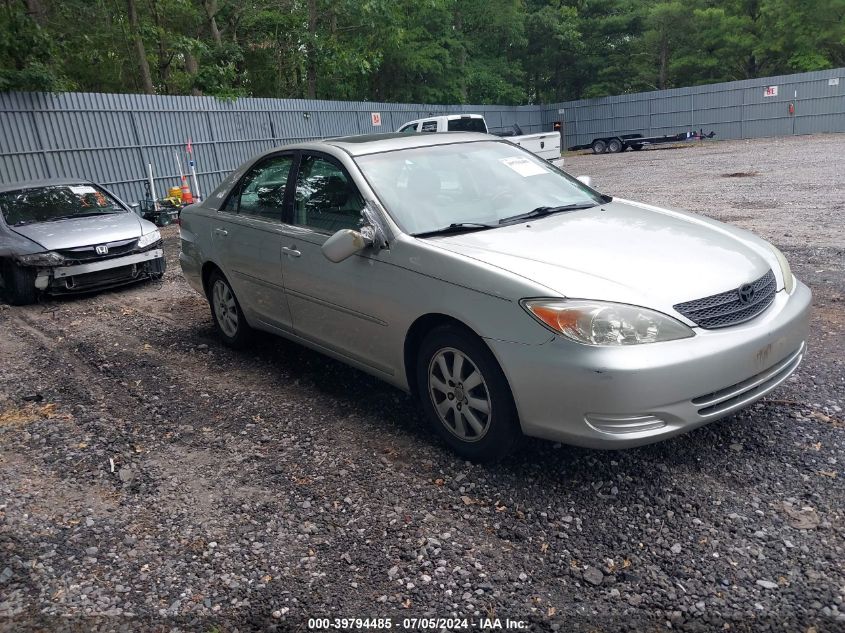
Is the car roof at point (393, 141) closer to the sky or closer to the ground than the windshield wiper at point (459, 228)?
closer to the sky

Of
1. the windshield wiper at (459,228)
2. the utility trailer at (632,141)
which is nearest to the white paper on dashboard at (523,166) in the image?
the windshield wiper at (459,228)

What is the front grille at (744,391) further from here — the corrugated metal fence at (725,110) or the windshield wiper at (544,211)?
the corrugated metal fence at (725,110)

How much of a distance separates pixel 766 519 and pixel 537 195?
2.27 metres

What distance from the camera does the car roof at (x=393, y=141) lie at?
14.5ft

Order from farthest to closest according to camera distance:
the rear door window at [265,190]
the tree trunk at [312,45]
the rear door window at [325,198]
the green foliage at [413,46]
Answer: the tree trunk at [312,45] < the green foliage at [413,46] < the rear door window at [265,190] < the rear door window at [325,198]

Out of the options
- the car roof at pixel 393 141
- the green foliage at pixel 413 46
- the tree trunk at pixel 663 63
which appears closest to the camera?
the car roof at pixel 393 141

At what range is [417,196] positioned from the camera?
13.3 ft

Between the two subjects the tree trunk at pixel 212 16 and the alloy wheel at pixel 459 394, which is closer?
the alloy wheel at pixel 459 394

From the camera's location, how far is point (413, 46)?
34.0m

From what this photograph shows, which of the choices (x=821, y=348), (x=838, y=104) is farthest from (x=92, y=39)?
(x=838, y=104)

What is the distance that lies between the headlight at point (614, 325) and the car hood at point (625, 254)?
0.05 meters

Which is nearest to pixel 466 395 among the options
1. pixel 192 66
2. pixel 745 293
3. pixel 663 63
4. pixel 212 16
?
pixel 745 293

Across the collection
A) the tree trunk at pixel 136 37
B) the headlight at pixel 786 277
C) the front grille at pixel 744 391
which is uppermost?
the tree trunk at pixel 136 37

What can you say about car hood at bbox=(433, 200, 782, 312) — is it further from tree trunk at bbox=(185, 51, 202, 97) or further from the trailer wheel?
the trailer wheel
